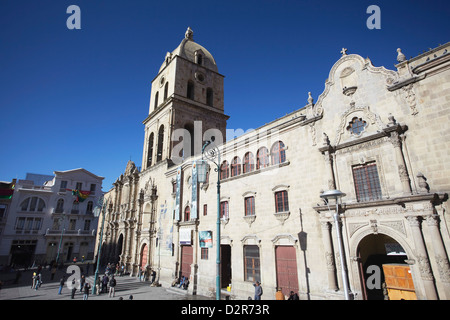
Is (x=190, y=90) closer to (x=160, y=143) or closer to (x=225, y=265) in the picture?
(x=160, y=143)

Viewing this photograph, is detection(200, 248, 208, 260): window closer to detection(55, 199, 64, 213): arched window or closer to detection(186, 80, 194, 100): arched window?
detection(186, 80, 194, 100): arched window

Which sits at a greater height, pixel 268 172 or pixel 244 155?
pixel 244 155

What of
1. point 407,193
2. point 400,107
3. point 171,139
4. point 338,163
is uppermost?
point 171,139

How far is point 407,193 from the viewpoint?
1255cm

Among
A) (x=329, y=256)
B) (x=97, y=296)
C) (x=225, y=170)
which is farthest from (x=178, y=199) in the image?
(x=329, y=256)

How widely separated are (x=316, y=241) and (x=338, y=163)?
17.0 ft

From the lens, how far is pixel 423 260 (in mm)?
11562

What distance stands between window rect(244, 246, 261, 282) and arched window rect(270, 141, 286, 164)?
6986 millimetres

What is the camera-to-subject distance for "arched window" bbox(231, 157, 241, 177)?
22062mm

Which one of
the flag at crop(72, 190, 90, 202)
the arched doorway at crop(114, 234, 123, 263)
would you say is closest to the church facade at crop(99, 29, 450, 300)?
the arched doorway at crop(114, 234, 123, 263)

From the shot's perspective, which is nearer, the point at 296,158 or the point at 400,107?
the point at 400,107

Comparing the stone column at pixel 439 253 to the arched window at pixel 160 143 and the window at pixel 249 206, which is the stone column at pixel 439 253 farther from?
the arched window at pixel 160 143
